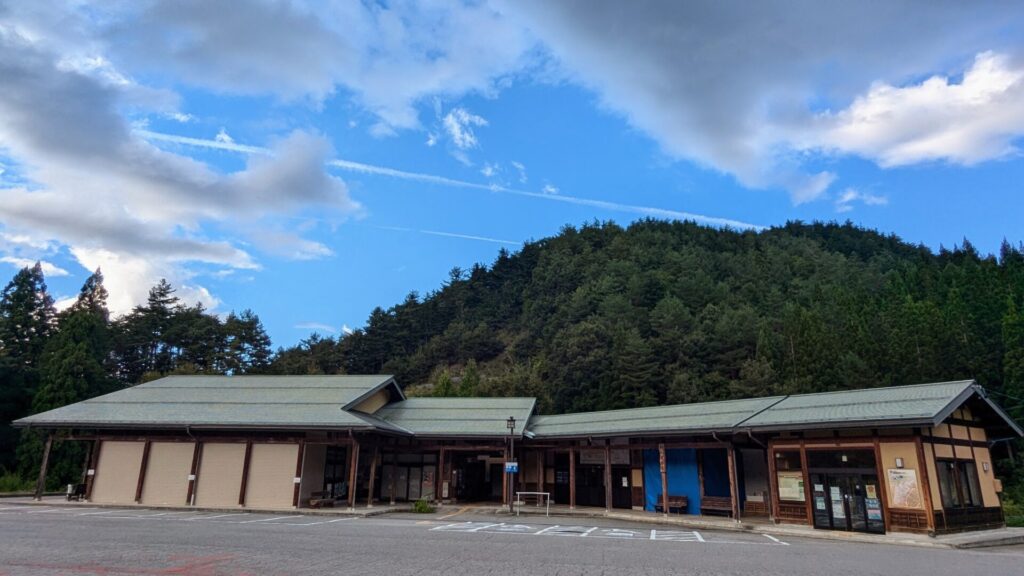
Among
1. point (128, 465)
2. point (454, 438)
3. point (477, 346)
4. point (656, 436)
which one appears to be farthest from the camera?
point (477, 346)

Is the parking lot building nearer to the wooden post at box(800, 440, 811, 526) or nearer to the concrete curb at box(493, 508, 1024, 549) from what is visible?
the wooden post at box(800, 440, 811, 526)

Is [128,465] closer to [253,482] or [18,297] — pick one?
[253,482]

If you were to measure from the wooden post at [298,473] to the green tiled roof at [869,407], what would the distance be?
1595cm

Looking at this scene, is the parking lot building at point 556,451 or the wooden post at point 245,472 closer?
the parking lot building at point 556,451

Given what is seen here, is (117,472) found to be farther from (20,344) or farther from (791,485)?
(20,344)

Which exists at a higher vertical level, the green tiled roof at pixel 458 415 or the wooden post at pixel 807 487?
the green tiled roof at pixel 458 415

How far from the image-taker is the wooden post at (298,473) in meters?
21.2

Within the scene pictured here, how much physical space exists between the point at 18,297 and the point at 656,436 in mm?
51509

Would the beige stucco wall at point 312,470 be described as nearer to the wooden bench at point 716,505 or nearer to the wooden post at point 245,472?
the wooden post at point 245,472

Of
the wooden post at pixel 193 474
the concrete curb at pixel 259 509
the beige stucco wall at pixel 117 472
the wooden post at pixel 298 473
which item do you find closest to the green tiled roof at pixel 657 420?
the concrete curb at pixel 259 509

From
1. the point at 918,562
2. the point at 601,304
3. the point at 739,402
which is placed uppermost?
the point at 601,304

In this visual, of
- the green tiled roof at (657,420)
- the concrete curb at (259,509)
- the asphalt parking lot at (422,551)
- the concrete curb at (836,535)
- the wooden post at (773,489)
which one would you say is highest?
the green tiled roof at (657,420)

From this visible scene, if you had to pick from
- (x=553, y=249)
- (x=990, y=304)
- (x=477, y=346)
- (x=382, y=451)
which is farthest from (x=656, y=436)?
(x=553, y=249)

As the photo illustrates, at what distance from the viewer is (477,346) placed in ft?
285
